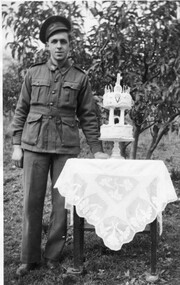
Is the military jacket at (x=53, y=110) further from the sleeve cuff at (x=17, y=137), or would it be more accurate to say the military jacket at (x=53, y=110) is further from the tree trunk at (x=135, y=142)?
the tree trunk at (x=135, y=142)

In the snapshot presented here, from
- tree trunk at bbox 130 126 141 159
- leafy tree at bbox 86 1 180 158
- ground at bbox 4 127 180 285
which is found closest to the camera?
ground at bbox 4 127 180 285

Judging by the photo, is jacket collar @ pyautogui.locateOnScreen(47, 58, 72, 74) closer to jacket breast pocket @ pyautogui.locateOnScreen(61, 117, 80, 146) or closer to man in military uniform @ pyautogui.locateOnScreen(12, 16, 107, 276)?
man in military uniform @ pyautogui.locateOnScreen(12, 16, 107, 276)

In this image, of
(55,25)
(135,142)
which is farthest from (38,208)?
(135,142)

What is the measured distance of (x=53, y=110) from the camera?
2.95 m

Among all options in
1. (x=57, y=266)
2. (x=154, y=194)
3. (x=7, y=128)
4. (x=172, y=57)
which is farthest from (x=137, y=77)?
(x=7, y=128)

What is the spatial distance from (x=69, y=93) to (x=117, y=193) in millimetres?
829

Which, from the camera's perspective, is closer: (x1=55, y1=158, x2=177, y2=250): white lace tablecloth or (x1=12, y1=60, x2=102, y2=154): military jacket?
(x1=55, y1=158, x2=177, y2=250): white lace tablecloth

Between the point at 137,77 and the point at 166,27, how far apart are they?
52cm

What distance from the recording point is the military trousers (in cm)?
295

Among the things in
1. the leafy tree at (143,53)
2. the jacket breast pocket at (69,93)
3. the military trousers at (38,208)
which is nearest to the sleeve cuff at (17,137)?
the military trousers at (38,208)

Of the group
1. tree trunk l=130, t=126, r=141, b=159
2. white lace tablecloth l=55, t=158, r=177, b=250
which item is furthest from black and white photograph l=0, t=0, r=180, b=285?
tree trunk l=130, t=126, r=141, b=159

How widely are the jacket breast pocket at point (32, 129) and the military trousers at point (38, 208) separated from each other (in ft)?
0.30

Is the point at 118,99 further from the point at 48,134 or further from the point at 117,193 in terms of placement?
the point at 117,193

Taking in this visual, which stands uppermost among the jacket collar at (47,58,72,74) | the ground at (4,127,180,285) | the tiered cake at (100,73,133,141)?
the jacket collar at (47,58,72,74)
